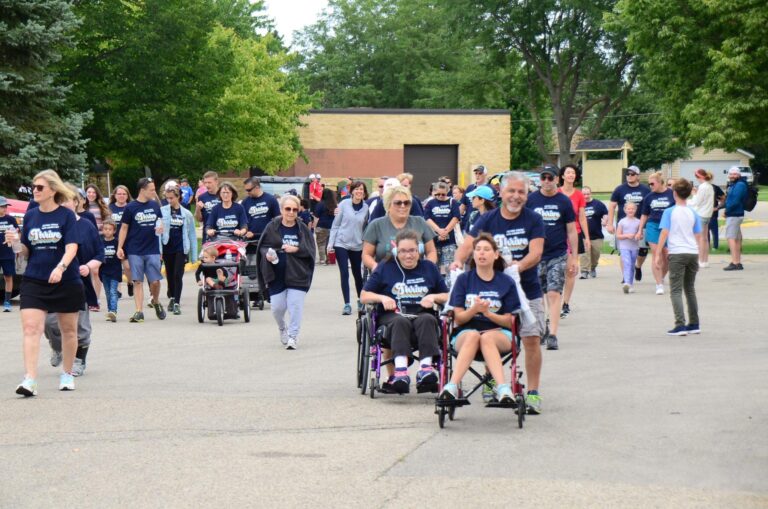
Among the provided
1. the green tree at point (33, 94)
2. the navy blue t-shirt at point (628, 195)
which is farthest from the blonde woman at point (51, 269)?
the green tree at point (33, 94)

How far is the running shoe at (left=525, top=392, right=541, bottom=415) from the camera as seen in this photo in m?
9.37

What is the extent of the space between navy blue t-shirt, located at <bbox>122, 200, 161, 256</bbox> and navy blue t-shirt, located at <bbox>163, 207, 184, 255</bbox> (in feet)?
2.80

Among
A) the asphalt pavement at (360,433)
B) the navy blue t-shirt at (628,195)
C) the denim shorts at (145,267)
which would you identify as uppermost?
the navy blue t-shirt at (628,195)

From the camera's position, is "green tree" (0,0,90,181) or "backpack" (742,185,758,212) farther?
"green tree" (0,0,90,181)

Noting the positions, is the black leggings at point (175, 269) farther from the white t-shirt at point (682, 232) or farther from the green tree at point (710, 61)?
the green tree at point (710, 61)

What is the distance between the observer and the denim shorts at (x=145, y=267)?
17.2 m

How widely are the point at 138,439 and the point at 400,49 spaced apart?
295 feet

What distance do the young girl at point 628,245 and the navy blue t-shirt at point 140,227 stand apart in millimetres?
7395

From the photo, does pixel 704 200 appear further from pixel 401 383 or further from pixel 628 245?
pixel 401 383

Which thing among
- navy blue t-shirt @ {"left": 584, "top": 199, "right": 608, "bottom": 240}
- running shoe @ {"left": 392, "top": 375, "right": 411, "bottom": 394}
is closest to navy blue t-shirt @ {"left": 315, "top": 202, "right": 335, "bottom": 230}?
navy blue t-shirt @ {"left": 584, "top": 199, "right": 608, "bottom": 240}

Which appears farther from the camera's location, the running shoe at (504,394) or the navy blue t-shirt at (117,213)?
the navy blue t-shirt at (117,213)

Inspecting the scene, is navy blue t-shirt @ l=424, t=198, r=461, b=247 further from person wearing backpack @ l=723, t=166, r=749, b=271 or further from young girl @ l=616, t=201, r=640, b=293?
person wearing backpack @ l=723, t=166, r=749, b=271

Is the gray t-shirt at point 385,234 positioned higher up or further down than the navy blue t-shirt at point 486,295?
higher up

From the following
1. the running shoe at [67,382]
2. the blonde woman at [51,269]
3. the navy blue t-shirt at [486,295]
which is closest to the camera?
the navy blue t-shirt at [486,295]
